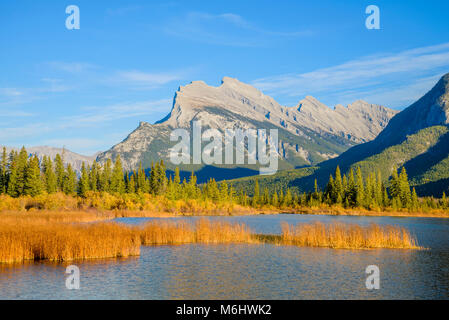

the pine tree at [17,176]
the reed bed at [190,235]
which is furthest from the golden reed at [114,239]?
the pine tree at [17,176]

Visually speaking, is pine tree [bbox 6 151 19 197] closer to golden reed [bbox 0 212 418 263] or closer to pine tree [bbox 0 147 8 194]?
pine tree [bbox 0 147 8 194]

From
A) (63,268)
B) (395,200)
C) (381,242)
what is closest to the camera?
(63,268)

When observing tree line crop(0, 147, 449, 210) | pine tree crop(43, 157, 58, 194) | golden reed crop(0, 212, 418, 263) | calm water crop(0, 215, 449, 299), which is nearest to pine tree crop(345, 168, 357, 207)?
tree line crop(0, 147, 449, 210)

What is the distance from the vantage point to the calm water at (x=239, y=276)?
22734 millimetres

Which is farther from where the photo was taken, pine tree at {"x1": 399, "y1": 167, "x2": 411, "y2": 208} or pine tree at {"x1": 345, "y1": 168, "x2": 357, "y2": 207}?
pine tree at {"x1": 345, "y1": 168, "x2": 357, "y2": 207}

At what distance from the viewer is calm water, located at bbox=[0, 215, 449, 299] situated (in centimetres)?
2273

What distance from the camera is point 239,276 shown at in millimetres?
27359

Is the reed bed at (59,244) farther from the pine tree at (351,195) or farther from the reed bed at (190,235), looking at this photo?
the pine tree at (351,195)

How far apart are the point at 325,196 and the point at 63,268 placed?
124727 millimetres

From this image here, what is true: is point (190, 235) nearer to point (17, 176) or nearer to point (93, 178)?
point (17, 176)

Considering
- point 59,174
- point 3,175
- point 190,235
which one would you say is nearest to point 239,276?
point 190,235
